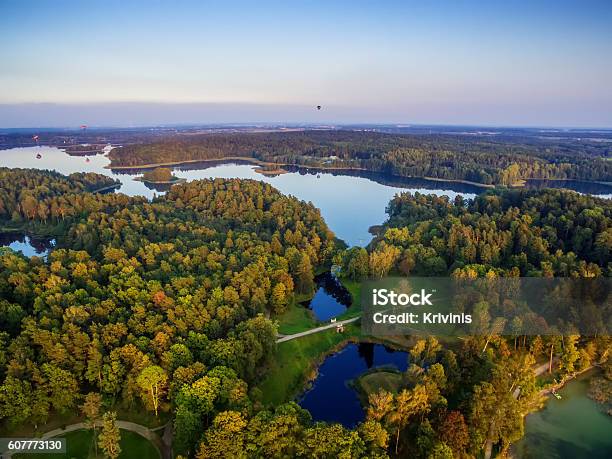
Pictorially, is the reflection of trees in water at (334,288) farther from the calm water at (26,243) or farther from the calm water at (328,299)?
the calm water at (26,243)

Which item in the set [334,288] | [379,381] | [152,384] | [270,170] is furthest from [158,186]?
[379,381]

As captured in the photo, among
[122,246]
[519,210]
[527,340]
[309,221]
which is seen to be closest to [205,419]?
[527,340]

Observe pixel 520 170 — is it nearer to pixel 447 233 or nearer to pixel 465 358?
pixel 447 233

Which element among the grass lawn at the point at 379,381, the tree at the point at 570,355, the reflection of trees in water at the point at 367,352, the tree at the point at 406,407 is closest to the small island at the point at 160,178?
the reflection of trees in water at the point at 367,352

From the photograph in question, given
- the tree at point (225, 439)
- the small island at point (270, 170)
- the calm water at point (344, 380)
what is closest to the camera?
the tree at point (225, 439)

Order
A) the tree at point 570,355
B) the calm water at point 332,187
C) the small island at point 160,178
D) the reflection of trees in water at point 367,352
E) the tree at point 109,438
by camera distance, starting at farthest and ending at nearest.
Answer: the small island at point 160,178
the calm water at point 332,187
the reflection of trees in water at point 367,352
the tree at point 570,355
the tree at point 109,438

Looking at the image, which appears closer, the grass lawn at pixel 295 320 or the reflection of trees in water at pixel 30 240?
the grass lawn at pixel 295 320

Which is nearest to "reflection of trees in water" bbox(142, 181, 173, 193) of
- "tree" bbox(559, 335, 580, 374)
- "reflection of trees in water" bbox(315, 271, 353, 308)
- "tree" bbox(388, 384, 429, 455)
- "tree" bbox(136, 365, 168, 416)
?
"reflection of trees in water" bbox(315, 271, 353, 308)

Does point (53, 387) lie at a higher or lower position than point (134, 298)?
lower
